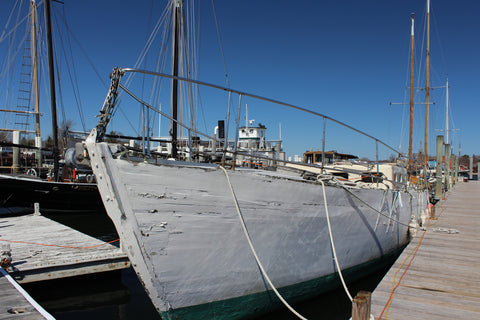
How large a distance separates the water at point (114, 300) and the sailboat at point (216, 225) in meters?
0.54

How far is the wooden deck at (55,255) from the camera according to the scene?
564 centimetres

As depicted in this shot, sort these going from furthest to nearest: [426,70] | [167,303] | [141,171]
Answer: [426,70]
[167,303]
[141,171]

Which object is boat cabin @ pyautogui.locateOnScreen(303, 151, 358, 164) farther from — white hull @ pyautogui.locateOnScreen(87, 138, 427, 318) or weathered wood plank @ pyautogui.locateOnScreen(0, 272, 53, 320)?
weathered wood plank @ pyautogui.locateOnScreen(0, 272, 53, 320)

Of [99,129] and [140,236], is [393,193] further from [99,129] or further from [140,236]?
[99,129]

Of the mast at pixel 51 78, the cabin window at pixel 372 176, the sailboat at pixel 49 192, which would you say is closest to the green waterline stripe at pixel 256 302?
the cabin window at pixel 372 176

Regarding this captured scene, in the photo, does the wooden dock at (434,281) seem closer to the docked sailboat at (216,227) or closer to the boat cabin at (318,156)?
the docked sailboat at (216,227)

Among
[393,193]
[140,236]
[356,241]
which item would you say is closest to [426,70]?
[393,193]

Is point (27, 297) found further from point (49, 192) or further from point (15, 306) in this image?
point (49, 192)

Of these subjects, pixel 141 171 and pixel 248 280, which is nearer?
pixel 141 171

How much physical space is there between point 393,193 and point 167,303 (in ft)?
17.8

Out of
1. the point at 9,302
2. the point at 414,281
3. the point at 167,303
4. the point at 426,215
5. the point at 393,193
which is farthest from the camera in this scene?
the point at 426,215

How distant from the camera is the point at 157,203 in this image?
3.65 m

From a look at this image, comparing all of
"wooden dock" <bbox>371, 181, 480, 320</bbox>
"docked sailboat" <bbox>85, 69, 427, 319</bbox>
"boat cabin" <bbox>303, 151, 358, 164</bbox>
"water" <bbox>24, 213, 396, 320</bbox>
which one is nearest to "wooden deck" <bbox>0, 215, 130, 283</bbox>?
"water" <bbox>24, 213, 396, 320</bbox>

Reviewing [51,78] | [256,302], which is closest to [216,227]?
[256,302]
